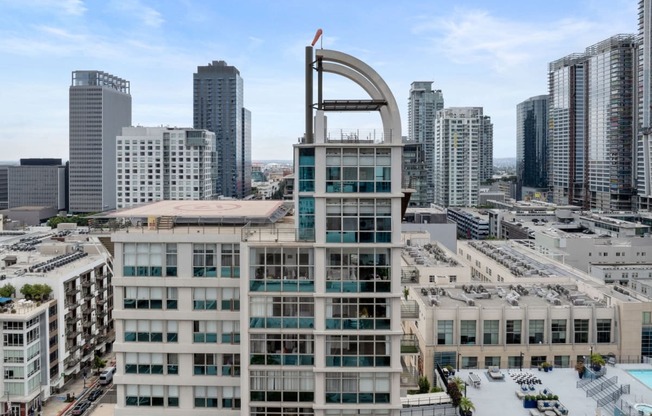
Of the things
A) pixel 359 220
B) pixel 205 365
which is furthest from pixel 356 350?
pixel 205 365

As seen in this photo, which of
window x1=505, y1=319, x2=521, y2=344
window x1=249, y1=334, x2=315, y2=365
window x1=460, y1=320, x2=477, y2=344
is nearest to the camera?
window x1=249, y1=334, x2=315, y2=365

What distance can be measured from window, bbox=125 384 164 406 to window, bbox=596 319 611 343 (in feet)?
109

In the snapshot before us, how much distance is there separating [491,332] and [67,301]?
4088 cm

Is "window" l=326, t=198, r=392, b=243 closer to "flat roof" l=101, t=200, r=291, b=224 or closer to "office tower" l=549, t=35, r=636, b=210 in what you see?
"flat roof" l=101, t=200, r=291, b=224

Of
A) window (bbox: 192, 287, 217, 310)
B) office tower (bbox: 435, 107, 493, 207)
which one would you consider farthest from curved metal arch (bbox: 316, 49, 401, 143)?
office tower (bbox: 435, 107, 493, 207)

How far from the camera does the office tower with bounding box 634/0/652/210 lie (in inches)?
5377

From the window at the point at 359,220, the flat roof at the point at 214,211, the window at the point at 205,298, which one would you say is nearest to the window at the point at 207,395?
the window at the point at 205,298

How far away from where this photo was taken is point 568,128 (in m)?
180

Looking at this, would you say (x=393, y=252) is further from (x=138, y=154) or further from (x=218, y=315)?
(x=138, y=154)

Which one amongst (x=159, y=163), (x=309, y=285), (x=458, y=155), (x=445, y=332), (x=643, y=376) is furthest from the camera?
(x=458, y=155)

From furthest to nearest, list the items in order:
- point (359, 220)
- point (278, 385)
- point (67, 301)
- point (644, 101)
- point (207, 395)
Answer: point (644, 101) < point (67, 301) < point (207, 395) < point (278, 385) < point (359, 220)

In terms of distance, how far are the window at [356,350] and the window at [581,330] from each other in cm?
2628

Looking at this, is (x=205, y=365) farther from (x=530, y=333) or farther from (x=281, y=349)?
(x=530, y=333)

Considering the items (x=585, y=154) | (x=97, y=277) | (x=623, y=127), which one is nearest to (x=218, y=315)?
(x=97, y=277)
